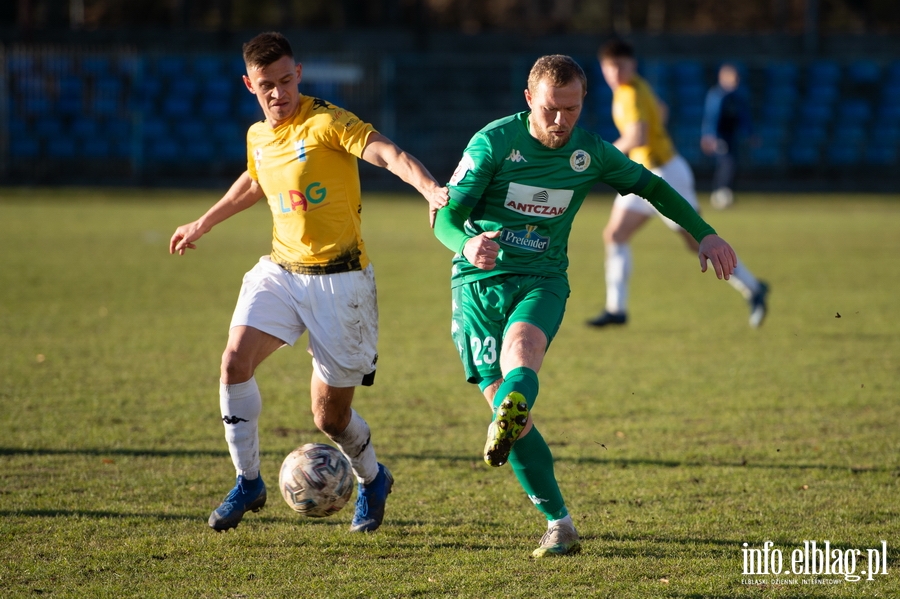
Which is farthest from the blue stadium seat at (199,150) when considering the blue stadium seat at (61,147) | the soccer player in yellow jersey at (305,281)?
the soccer player in yellow jersey at (305,281)

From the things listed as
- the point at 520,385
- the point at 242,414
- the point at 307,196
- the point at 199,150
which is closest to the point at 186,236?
the point at 307,196

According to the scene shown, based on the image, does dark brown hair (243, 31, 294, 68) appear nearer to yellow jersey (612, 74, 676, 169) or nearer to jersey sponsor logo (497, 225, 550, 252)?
jersey sponsor logo (497, 225, 550, 252)

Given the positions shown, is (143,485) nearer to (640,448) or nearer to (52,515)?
(52,515)

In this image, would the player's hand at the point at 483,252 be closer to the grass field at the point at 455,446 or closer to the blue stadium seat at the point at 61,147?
the grass field at the point at 455,446

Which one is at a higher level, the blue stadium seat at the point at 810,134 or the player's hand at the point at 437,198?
the player's hand at the point at 437,198

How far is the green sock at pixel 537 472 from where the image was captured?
14.1 ft

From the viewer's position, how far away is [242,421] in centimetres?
453

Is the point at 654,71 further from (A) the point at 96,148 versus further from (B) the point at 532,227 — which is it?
(B) the point at 532,227

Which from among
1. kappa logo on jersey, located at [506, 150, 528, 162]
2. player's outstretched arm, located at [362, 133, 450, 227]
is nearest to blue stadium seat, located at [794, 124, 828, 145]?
kappa logo on jersey, located at [506, 150, 528, 162]

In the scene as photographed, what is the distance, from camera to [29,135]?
26.6 m

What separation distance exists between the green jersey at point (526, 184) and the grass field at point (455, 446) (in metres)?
1.25

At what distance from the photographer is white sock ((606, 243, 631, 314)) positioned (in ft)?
32.0

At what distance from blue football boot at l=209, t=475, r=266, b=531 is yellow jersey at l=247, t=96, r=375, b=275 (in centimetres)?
99

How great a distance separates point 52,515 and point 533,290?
8.05ft
